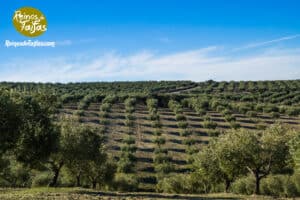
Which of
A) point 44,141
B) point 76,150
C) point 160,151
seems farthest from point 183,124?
point 44,141

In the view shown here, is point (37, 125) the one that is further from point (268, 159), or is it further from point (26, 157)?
point (268, 159)

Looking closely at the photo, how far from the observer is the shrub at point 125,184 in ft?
173

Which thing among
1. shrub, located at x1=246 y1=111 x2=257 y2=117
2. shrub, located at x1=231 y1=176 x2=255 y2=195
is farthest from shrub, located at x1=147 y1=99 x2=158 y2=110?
shrub, located at x1=231 y1=176 x2=255 y2=195

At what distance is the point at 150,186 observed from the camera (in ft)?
185

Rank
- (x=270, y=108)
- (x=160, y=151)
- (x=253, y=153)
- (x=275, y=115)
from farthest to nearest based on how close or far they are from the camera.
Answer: (x=270, y=108)
(x=275, y=115)
(x=160, y=151)
(x=253, y=153)

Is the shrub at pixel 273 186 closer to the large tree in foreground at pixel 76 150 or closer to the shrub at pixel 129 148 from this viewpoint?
the large tree in foreground at pixel 76 150

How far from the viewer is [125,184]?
53.2 metres

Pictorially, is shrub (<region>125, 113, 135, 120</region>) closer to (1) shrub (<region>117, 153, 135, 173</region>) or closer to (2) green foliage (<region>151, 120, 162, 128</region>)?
(2) green foliage (<region>151, 120, 162, 128</region>)

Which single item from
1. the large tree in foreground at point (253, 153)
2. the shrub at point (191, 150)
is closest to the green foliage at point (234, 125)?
the shrub at point (191, 150)

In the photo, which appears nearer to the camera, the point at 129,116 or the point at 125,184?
the point at 125,184

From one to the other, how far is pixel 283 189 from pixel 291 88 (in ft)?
411

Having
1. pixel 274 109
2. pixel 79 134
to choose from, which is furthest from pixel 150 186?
pixel 274 109

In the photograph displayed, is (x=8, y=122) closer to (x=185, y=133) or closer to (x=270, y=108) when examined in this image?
(x=185, y=133)

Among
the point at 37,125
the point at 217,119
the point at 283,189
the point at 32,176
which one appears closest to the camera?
the point at 37,125
